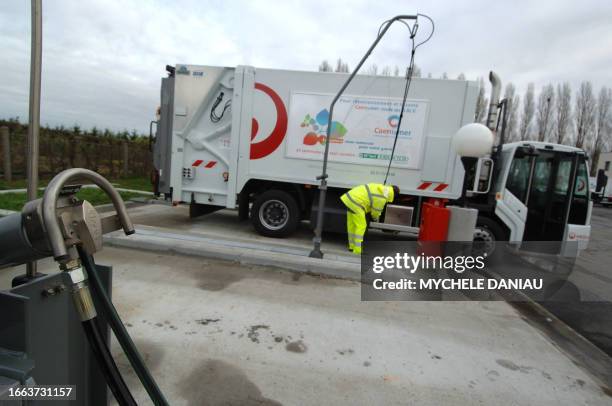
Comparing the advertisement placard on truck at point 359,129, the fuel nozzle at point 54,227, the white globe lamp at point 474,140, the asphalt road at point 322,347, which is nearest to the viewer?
the fuel nozzle at point 54,227

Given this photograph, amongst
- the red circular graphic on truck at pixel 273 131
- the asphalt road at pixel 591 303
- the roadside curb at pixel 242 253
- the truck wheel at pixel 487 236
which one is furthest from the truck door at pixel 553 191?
the red circular graphic on truck at pixel 273 131

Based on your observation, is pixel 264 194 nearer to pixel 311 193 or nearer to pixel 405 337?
pixel 311 193

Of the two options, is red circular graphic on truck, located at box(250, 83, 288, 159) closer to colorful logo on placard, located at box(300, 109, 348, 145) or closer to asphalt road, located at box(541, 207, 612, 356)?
colorful logo on placard, located at box(300, 109, 348, 145)

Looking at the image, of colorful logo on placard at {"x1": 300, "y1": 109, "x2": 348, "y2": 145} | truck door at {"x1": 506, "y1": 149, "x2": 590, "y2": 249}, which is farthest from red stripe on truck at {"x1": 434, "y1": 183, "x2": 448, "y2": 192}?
colorful logo on placard at {"x1": 300, "y1": 109, "x2": 348, "y2": 145}

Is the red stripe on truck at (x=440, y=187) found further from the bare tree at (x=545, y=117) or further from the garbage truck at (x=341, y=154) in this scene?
the bare tree at (x=545, y=117)

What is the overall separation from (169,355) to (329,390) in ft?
4.03

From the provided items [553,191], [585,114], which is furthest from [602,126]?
[553,191]

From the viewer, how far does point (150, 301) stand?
3.57m

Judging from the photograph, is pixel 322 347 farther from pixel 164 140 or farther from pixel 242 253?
pixel 164 140

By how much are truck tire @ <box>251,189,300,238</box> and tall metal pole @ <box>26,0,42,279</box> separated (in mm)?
5145

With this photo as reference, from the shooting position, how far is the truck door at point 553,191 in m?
6.09

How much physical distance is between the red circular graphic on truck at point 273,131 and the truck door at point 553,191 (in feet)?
13.7

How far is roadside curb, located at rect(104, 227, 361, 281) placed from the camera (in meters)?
4.82

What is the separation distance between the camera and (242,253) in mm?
5062
